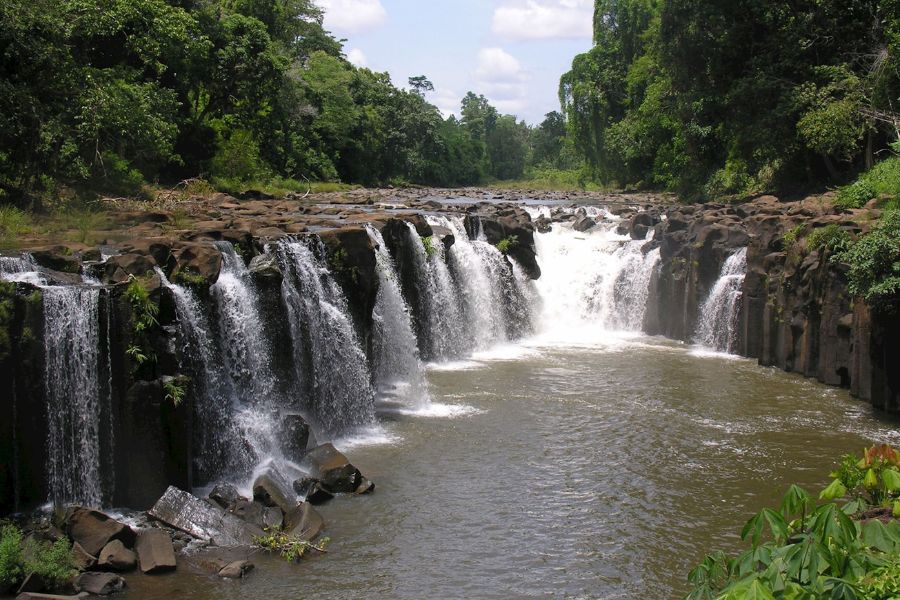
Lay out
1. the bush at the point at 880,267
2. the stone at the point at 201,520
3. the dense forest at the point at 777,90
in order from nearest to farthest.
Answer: the stone at the point at 201,520, the bush at the point at 880,267, the dense forest at the point at 777,90

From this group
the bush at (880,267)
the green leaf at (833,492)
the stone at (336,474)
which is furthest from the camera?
the bush at (880,267)

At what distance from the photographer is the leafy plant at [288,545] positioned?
964cm

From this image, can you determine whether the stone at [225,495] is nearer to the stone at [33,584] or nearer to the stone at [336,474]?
the stone at [336,474]

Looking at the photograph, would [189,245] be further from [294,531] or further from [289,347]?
[294,531]

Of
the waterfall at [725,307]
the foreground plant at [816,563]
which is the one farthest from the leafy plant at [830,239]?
the foreground plant at [816,563]

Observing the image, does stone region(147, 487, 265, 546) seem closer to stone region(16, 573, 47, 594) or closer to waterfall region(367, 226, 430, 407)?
stone region(16, 573, 47, 594)

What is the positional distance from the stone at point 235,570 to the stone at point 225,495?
59.5 inches

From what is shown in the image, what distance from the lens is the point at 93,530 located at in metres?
9.34

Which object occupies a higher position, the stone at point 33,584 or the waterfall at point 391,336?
the waterfall at point 391,336

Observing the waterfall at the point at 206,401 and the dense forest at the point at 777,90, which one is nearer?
the waterfall at the point at 206,401

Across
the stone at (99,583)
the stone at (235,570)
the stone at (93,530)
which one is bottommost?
the stone at (235,570)

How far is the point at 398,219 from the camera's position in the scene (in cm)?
1944

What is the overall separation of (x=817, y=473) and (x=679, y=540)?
11.3 ft

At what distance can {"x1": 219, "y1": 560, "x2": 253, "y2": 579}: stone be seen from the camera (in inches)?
358
